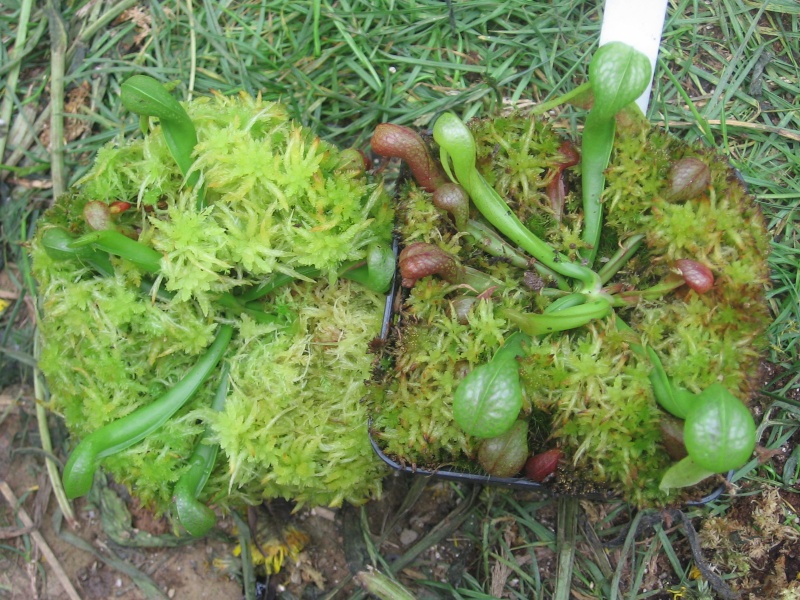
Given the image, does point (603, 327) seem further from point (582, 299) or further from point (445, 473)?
point (445, 473)

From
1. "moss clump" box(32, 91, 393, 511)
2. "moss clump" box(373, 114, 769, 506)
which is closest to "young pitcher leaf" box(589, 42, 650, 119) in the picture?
"moss clump" box(373, 114, 769, 506)

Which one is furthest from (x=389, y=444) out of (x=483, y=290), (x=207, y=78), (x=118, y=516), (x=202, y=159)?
(x=207, y=78)

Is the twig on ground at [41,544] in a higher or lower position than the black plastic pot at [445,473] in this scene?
lower

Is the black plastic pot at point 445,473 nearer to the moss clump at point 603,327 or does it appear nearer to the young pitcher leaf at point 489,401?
the moss clump at point 603,327

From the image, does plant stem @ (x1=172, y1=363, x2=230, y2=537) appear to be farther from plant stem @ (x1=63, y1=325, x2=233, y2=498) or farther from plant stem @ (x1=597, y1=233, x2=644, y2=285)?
plant stem @ (x1=597, y1=233, x2=644, y2=285)

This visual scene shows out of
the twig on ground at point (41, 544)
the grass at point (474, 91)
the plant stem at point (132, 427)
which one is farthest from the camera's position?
the twig on ground at point (41, 544)

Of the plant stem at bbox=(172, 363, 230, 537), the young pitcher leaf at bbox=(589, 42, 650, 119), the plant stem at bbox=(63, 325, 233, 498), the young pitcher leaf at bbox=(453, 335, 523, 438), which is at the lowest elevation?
the plant stem at bbox=(172, 363, 230, 537)

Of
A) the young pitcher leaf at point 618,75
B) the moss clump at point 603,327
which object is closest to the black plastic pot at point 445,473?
the moss clump at point 603,327
